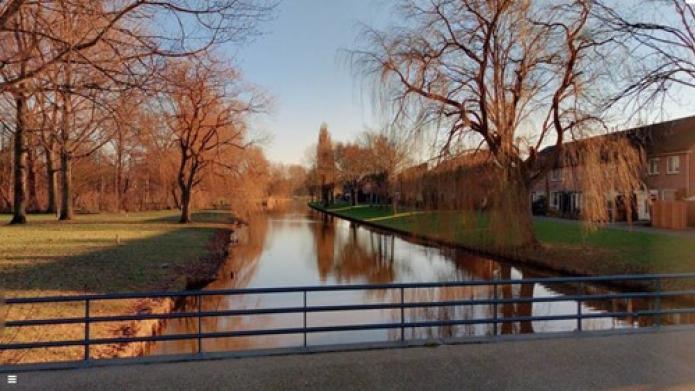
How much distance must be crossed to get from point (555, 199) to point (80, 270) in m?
36.6

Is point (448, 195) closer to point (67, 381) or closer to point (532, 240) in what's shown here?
point (532, 240)

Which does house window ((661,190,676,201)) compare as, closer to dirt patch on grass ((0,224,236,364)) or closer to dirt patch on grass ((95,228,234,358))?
Answer: dirt patch on grass ((95,228,234,358))

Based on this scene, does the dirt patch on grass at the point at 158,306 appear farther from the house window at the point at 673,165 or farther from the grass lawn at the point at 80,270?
the house window at the point at 673,165

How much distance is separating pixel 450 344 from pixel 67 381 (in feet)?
12.4

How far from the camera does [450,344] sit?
5277 mm

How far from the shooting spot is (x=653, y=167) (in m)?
30.3

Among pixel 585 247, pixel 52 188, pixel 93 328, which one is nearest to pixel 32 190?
pixel 52 188

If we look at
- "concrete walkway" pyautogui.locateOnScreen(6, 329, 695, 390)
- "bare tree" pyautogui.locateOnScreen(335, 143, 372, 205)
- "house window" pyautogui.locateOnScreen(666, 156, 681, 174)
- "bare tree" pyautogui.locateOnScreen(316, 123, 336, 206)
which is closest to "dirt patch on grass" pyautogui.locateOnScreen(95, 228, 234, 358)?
"concrete walkway" pyautogui.locateOnScreen(6, 329, 695, 390)

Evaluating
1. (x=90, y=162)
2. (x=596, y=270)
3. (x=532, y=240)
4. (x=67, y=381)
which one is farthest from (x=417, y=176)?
(x=90, y=162)

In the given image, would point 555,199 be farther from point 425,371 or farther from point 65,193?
point 425,371

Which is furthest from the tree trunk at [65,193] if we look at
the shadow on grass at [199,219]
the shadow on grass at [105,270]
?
the shadow on grass at [105,270]

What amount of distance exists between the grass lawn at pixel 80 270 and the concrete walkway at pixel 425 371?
110 inches

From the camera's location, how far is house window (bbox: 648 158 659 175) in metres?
30.0

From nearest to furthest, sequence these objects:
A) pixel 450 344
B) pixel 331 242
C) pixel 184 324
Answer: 1. pixel 450 344
2. pixel 184 324
3. pixel 331 242
